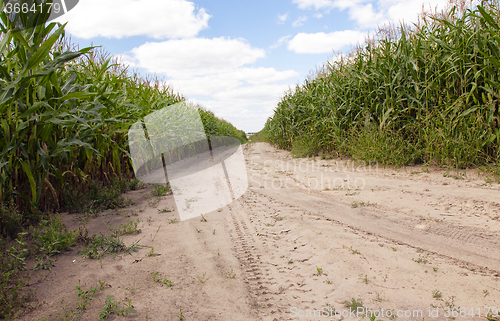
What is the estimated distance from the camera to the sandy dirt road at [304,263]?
1.76 meters

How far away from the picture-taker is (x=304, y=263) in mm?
2342

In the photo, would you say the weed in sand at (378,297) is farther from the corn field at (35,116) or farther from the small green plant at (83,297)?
the corn field at (35,116)

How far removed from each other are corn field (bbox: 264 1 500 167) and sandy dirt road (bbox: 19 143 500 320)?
132cm

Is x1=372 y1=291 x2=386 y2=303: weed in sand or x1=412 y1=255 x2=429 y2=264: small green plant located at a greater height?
x1=372 y1=291 x2=386 y2=303: weed in sand

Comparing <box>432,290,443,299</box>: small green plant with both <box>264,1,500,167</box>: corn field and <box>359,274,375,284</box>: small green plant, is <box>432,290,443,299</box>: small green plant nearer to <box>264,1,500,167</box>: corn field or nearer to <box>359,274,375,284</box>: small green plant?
<box>359,274,375,284</box>: small green plant

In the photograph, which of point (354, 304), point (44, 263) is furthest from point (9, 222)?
point (354, 304)

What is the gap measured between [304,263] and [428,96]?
486 cm

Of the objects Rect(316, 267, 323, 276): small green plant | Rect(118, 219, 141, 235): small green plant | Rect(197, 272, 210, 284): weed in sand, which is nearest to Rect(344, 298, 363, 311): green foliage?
Rect(316, 267, 323, 276): small green plant

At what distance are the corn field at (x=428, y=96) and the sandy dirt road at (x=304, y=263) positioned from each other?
1.32 meters

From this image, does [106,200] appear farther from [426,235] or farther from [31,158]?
[426,235]

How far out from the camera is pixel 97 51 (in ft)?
24.8

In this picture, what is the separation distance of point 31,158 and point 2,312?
194 cm

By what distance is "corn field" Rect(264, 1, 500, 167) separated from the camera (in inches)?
191

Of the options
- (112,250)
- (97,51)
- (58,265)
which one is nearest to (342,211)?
(112,250)
